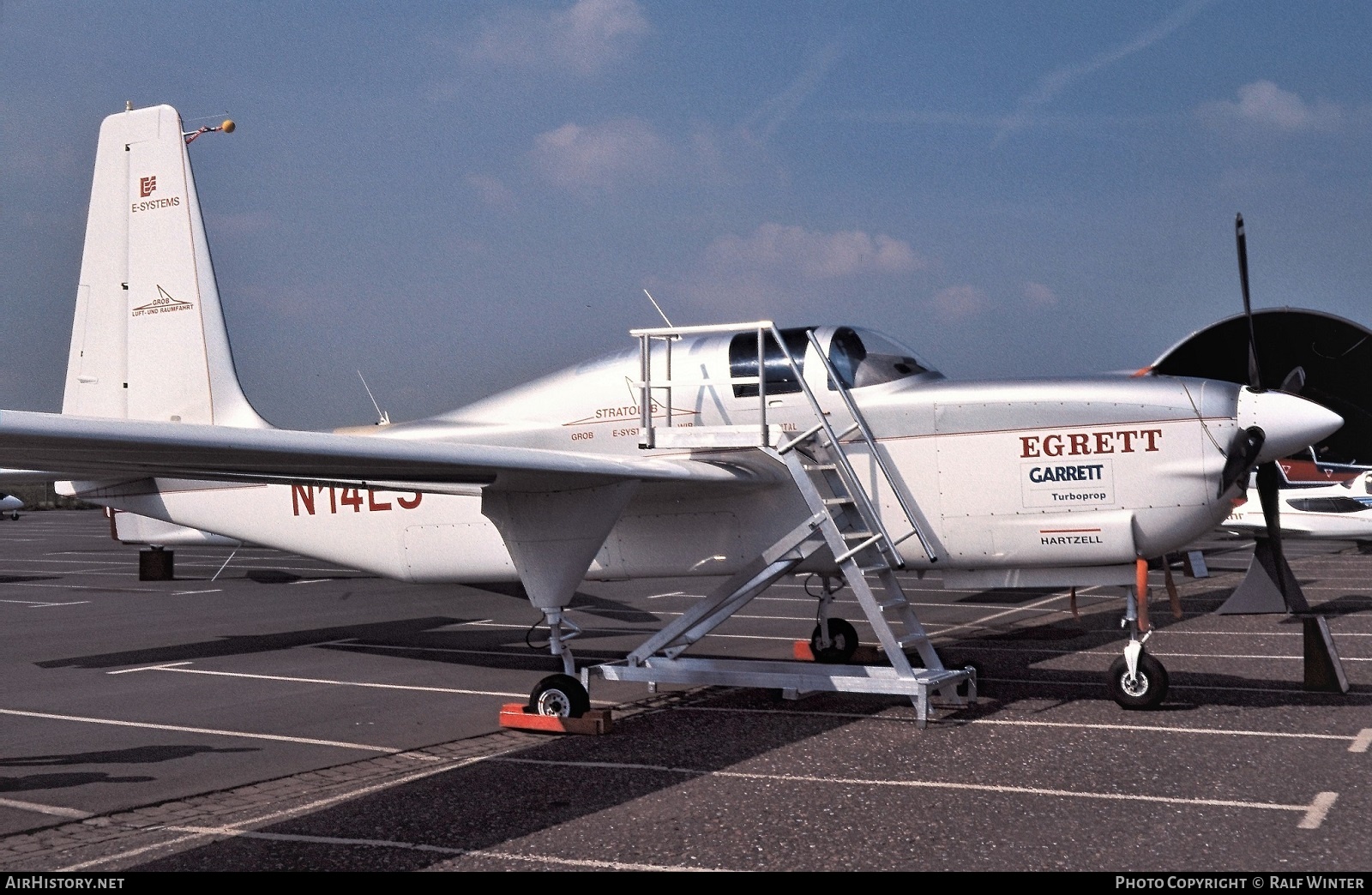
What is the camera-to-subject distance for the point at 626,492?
8.54 m

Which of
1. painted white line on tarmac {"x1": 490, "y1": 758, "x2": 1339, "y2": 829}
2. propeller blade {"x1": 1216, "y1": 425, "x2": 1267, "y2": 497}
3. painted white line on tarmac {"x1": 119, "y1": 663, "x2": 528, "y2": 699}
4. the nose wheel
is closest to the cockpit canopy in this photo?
propeller blade {"x1": 1216, "y1": 425, "x2": 1267, "y2": 497}

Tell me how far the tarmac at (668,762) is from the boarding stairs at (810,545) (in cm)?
35

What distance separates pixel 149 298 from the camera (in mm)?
12406

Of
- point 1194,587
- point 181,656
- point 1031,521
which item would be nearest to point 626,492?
point 1031,521

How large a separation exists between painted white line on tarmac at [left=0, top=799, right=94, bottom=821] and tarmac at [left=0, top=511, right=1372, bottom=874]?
0.9 inches

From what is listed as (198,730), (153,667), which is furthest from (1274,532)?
(153,667)

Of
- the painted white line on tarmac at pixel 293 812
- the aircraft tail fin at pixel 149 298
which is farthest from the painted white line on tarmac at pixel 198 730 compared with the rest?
the aircraft tail fin at pixel 149 298

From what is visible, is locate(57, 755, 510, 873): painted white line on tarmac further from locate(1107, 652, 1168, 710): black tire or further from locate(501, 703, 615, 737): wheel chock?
locate(1107, 652, 1168, 710): black tire

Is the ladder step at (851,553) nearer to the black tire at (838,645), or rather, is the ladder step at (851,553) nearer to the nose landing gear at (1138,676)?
the nose landing gear at (1138,676)

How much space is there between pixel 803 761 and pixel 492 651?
6.22 meters

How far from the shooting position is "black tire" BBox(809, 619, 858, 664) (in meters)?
11.3

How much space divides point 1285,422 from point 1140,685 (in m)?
2.15

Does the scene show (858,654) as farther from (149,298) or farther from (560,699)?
(149,298)

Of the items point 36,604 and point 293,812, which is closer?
point 293,812
